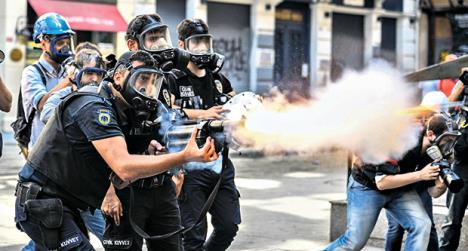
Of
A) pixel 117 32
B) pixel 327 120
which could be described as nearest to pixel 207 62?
pixel 327 120

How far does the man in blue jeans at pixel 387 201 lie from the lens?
5.76m

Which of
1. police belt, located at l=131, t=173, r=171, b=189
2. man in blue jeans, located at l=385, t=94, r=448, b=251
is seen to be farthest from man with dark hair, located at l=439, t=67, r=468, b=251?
police belt, located at l=131, t=173, r=171, b=189

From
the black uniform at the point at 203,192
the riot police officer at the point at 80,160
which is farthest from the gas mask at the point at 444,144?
the riot police officer at the point at 80,160

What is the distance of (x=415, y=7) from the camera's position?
92.8ft

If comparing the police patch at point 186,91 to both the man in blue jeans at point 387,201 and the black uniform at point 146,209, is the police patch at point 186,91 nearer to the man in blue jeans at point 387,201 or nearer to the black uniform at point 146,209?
the black uniform at point 146,209

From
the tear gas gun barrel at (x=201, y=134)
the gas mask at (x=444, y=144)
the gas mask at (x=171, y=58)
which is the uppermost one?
the gas mask at (x=171, y=58)

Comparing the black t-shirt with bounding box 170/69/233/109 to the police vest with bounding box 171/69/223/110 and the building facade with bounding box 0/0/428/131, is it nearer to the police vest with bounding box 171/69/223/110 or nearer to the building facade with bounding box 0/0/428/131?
the police vest with bounding box 171/69/223/110

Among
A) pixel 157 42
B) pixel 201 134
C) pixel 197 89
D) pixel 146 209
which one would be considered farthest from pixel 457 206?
pixel 201 134

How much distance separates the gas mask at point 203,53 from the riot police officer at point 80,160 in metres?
1.54

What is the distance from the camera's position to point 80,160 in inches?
173

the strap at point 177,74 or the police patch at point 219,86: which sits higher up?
the strap at point 177,74

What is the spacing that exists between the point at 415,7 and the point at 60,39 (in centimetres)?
2333

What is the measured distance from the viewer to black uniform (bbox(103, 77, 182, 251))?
15.0ft

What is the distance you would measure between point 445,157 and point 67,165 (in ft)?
8.69
